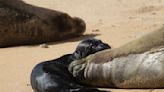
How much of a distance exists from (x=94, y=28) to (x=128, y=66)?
4.35m

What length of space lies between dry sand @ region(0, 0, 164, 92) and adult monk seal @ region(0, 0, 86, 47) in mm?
343

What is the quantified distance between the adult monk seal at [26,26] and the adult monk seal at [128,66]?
3.37m

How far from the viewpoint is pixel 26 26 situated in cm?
884

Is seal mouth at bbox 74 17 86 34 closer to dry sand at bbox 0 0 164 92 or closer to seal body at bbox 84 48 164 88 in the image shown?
dry sand at bbox 0 0 164 92

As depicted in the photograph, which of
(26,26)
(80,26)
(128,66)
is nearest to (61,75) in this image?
(128,66)

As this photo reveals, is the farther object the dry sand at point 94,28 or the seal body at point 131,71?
the dry sand at point 94,28

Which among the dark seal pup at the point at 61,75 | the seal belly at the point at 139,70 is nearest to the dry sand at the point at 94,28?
the seal belly at the point at 139,70

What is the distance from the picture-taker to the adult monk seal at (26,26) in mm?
8758

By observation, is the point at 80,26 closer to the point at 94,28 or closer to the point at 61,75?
the point at 94,28

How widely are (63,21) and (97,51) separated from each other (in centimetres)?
342

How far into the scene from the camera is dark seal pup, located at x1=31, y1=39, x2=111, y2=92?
513 cm

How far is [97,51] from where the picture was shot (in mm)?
5715

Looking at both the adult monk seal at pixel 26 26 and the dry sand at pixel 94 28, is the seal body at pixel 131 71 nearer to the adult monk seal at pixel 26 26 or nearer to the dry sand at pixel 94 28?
the dry sand at pixel 94 28

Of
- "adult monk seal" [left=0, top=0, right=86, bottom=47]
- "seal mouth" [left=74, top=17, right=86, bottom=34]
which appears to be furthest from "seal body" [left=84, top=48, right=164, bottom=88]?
"seal mouth" [left=74, top=17, right=86, bottom=34]
